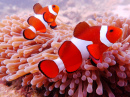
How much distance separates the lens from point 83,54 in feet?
2.83

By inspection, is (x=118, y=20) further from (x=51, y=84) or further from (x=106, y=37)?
(x=51, y=84)

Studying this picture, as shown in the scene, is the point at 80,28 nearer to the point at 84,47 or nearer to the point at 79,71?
the point at 84,47

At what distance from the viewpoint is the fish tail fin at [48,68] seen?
2.45ft

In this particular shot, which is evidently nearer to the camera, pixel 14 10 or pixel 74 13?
pixel 74 13

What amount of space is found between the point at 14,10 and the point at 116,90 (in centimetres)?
876

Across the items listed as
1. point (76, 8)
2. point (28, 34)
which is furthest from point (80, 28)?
point (76, 8)

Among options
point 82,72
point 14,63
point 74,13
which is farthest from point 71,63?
point 74,13

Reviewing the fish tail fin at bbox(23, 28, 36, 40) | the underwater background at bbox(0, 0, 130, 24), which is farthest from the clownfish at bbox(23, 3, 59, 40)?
the underwater background at bbox(0, 0, 130, 24)

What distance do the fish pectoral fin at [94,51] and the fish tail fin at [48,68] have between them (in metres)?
0.23

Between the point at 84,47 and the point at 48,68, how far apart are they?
28cm

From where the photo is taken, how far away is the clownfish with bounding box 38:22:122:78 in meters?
0.81

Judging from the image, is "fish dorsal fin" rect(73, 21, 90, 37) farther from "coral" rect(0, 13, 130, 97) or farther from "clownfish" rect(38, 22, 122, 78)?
"coral" rect(0, 13, 130, 97)

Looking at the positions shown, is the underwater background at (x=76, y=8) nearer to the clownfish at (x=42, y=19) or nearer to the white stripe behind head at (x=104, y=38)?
the clownfish at (x=42, y=19)

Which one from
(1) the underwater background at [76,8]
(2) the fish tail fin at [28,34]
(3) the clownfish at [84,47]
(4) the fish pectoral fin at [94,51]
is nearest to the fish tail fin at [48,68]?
(3) the clownfish at [84,47]
